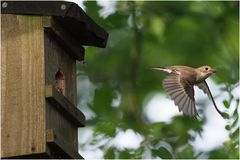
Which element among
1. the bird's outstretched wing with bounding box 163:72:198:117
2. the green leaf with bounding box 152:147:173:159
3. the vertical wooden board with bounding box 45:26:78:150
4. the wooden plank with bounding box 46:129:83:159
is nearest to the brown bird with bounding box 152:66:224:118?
the bird's outstretched wing with bounding box 163:72:198:117

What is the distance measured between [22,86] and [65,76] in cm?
43

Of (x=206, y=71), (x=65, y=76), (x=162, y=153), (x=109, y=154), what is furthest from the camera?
(x=109, y=154)

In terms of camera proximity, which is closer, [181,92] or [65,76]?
[65,76]

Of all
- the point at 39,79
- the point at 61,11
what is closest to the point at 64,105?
the point at 39,79

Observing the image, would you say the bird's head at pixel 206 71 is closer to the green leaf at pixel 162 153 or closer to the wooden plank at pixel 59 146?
the green leaf at pixel 162 153

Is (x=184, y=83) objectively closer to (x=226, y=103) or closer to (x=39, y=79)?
(x=226, y=103)

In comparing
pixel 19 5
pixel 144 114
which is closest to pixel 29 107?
pixel 19 5

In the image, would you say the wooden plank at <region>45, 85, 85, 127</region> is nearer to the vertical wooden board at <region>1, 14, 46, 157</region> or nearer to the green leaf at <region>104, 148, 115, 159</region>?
the vertical wooden board at <region>1, 14, 46, 157</region>

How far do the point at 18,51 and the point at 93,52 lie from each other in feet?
9.17

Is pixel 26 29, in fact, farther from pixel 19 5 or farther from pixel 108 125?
pixel 108 125

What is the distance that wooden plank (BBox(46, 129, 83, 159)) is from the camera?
5.57 m

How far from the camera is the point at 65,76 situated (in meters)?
6.09

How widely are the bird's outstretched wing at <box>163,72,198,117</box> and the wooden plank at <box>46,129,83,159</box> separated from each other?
3.56 feet

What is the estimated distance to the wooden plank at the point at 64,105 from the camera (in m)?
5.67
